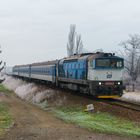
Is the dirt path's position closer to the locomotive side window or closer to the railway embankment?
the railway embankment

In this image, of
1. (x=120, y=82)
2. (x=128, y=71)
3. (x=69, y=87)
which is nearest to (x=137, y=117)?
(x=120, y=82)

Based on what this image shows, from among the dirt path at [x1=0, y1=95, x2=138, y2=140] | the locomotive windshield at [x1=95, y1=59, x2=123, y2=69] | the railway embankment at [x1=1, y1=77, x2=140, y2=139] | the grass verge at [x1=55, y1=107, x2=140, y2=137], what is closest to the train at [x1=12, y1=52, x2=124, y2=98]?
the locomotive windshield at [x1=95, y1=59, x2=123, y2=69]

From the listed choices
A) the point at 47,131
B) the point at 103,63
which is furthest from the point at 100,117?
the point at 103,63

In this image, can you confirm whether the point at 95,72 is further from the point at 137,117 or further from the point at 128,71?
the point at 128,71

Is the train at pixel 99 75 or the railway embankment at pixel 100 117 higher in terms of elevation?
the train at pixel 99 75

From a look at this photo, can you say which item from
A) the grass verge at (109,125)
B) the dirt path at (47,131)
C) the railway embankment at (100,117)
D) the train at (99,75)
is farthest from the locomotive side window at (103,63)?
the dirt path at (47,131)

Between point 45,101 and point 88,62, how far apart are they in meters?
4.84

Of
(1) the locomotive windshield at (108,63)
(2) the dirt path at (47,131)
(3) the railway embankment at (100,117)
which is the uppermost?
(1) the locomotive windshield at (108,63)

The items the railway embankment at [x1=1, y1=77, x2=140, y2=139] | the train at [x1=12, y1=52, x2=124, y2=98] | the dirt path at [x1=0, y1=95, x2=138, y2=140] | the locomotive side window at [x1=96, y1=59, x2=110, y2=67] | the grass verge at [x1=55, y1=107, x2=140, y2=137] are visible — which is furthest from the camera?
the locomotive side window at [x1=96, y1=59, x2=110, y2=67]

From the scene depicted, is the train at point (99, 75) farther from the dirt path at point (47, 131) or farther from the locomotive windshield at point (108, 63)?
the dirt path at point (47, 131)

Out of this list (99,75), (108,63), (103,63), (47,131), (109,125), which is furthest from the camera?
(108,63)

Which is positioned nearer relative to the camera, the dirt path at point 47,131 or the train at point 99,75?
the dirt path at point 47,131

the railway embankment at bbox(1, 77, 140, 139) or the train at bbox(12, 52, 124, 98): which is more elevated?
the train at bbox(12, 52, 124, 98)

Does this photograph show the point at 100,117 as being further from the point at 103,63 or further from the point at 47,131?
the point at 103,63
